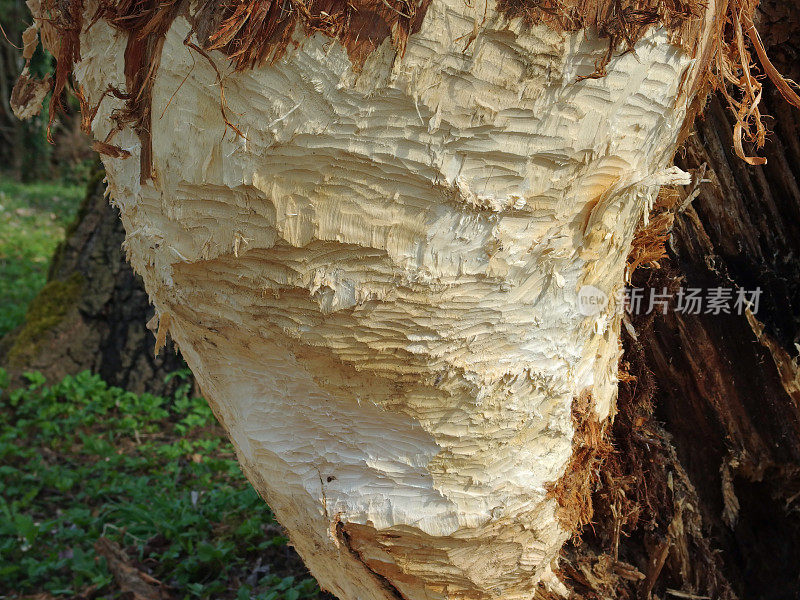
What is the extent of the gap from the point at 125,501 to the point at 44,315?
149cm

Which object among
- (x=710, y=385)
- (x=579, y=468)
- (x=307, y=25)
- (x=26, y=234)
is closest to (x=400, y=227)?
(x=307, y=25)

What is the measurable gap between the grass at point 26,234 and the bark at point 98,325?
0.72m

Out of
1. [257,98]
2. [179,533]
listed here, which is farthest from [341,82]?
[179,533]

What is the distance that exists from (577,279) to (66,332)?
338cm

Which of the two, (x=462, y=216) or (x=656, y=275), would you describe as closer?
(x=462, y=216)

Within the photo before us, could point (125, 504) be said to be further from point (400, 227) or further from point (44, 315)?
point (400, 227)

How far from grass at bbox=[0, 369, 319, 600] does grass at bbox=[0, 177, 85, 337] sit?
4.09 ft

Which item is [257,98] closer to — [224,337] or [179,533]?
[224,337]

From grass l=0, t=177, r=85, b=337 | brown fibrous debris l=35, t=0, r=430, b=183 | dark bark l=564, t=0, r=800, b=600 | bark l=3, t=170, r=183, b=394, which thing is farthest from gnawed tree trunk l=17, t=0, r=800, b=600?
grass l=0, t=177, r=85, b=337

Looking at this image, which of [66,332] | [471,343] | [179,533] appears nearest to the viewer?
[471,343]

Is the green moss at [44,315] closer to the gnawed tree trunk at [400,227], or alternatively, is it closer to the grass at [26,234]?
the grass at [26,234]

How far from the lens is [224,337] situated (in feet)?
4.40

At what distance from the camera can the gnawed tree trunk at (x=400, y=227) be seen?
1077mm

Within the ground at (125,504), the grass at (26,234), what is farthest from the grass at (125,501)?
the grass at (26,234)
